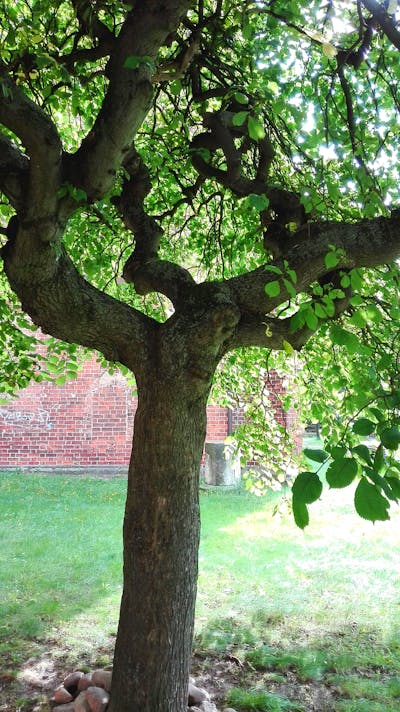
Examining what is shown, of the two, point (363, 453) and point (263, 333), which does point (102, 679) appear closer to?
point (263, 333)

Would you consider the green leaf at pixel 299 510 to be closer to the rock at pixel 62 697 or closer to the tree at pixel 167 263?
the tree at pixel 167 263

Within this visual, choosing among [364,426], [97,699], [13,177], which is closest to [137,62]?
[13,177]

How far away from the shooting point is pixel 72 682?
13.7 ft

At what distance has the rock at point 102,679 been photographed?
3.88 meters

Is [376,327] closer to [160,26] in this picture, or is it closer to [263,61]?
[263,61]

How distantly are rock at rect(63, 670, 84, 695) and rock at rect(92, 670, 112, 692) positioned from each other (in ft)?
0.81

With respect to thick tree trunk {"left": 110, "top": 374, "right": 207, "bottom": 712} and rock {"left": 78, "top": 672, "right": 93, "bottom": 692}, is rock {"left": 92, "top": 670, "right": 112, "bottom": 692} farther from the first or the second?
thick tree trunk {"left": 110, "top": 374, "right": 207, "bottom": 712}

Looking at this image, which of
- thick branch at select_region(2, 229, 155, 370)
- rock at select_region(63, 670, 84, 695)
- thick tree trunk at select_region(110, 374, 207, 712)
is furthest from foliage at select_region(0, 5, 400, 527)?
rock at select_region(63, 670, 84, 695)

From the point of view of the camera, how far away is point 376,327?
4879 mm

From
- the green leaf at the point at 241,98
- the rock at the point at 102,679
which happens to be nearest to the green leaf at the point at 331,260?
the green leaf at the point at 241,98

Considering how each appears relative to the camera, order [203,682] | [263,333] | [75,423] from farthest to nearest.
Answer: [75,423]
[203,682]
[263,333]

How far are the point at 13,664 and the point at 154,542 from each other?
2326mm

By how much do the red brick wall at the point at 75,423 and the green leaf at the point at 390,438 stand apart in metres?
10.4

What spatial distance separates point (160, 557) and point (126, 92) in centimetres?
238
